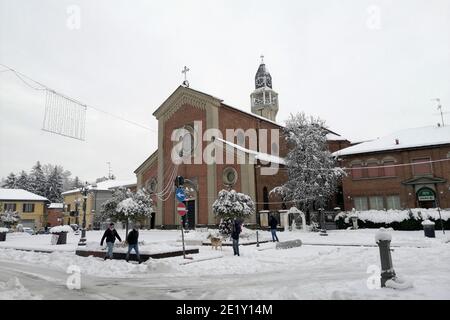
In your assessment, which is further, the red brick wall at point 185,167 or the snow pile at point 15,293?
the red brick wall at point 185,167

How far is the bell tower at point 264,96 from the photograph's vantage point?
2209 inches

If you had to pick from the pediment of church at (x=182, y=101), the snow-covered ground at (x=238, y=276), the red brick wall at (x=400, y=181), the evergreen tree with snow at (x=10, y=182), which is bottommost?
the snow-covered ground at (x=238, y=276)

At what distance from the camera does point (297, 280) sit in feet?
29.0

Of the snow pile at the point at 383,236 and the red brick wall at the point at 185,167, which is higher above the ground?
the red brick wall at the point at 185,167

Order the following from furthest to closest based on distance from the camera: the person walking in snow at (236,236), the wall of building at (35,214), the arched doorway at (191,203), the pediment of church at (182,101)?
the wall of building at (35,214)
the pediment of church at (182,101)
the arched doorway at (191,203)
the person walking in snow at (236,236)

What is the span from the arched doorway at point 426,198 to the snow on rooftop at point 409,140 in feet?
14.1

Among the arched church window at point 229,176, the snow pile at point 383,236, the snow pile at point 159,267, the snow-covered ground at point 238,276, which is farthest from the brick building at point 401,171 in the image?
the snow pile at point 159,267

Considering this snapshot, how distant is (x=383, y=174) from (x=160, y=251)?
26.2 meters

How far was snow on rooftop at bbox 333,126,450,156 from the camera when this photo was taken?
3064 centimetres


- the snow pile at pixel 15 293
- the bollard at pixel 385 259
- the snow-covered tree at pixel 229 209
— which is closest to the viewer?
the snow pile at pixel 15 293

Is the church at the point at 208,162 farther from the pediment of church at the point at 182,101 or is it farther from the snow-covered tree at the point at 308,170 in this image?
the snow-covered tree at the point at 308,170

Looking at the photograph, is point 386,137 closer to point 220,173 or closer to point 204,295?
point 220,173

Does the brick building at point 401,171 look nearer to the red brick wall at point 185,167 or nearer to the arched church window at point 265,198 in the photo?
the arched church window at point 265,198

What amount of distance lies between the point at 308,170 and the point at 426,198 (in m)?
11.0
